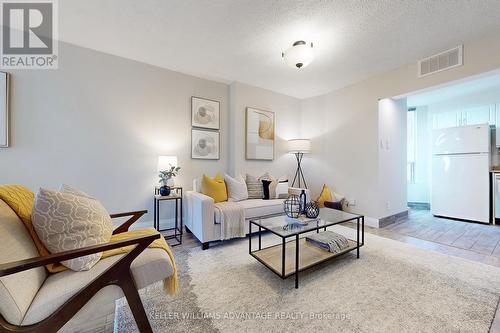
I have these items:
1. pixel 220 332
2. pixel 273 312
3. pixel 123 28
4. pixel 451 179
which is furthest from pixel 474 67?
pixel 123 28

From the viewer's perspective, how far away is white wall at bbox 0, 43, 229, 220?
2.24 m

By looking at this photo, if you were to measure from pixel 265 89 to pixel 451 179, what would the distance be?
3880mm

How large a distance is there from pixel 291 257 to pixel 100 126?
287 cm

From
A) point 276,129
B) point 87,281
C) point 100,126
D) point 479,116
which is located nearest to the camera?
point 87,281

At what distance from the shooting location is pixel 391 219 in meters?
3.34

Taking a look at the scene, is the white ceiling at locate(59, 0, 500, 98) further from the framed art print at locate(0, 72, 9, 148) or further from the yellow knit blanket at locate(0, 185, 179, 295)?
the yellow knit blanket at locate(0, 185, 179, 295)

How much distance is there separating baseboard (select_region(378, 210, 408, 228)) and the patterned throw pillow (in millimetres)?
3663

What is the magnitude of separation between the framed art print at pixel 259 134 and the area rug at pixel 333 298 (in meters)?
2.11

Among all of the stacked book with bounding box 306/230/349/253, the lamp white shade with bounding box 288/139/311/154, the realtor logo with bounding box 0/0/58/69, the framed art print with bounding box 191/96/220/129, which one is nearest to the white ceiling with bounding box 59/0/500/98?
the realtor logo with bounding box 0/0/58/69

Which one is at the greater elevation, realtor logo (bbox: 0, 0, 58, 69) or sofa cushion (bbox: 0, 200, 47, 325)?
realtor logo (bbox: 0, 0, 58, 69)

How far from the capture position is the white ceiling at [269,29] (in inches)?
72.4

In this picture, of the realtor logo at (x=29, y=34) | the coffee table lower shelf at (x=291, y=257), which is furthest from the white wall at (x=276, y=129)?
the realtor logo at (x=29, y=34)

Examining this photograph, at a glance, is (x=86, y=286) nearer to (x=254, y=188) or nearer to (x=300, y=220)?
(x=300, y=220)

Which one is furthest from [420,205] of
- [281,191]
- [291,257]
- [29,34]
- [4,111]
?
[29,34]
